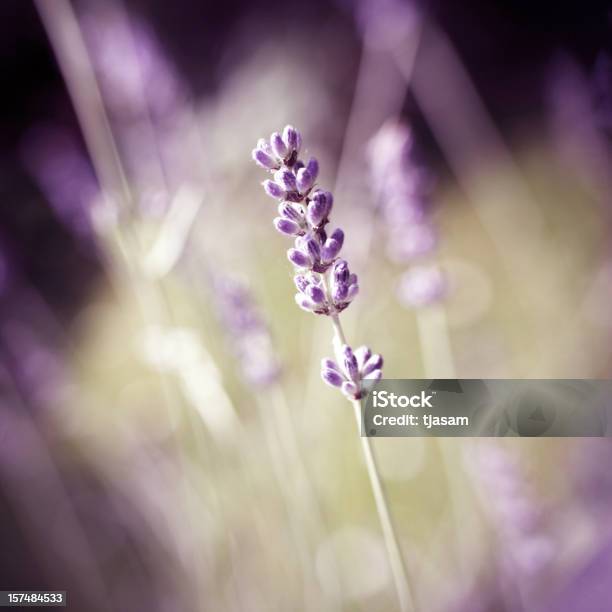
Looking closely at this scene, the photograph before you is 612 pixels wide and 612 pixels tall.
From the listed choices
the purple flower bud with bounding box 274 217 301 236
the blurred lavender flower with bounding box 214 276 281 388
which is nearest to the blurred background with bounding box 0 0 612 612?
the blurred lavender flower with bounding box 214 276 281 388

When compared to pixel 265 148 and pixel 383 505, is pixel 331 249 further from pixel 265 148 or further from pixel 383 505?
pixel 383 505

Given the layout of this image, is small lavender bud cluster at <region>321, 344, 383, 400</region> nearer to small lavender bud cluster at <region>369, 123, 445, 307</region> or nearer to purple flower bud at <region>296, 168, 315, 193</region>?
purple flower bud at <region>296, 168, 315, 193</region>

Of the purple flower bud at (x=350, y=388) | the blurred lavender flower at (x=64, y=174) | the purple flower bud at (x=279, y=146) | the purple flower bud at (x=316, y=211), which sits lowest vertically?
the purple flower bud at (x=350, y=388)

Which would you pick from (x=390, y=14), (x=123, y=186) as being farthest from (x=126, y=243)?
(x=390, y=14)

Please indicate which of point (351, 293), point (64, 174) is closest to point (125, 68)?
point (64, 174)

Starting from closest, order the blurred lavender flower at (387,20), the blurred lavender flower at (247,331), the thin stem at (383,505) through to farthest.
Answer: the thin stem at (383,505) → the blurred lavender flower at (247,331) → the blurred lavender flower at (387,20)

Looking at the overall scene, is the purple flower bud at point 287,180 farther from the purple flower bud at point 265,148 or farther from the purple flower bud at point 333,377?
the purple flower bud at point 333,377

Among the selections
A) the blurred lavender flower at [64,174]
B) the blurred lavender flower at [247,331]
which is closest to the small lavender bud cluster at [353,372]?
the blurred lavender flower at [247,331]
